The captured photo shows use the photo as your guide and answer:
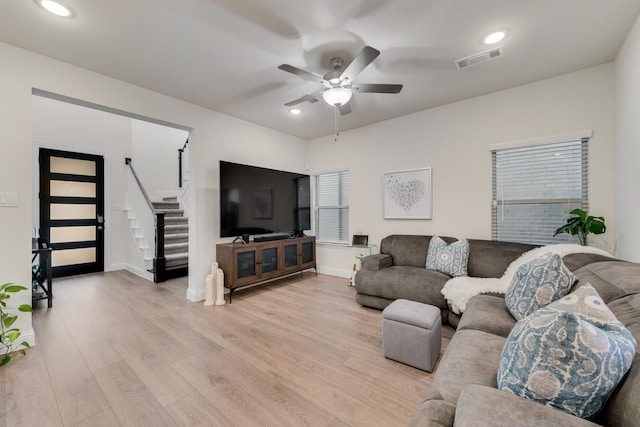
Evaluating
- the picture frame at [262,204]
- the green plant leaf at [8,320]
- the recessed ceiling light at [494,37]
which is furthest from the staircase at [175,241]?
the recessed ceiling light at [494,37]

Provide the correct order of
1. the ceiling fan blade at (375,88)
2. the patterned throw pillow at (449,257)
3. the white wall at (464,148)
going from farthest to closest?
the patterned throw pillow at (449,257) → the white wall at (464,148) → the ceiling fan blade at (375,88)

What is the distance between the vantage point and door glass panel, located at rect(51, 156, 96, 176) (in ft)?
15.7

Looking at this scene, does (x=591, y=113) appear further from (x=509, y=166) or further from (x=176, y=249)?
(x=176, y=249)

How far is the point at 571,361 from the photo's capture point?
2.58 ft

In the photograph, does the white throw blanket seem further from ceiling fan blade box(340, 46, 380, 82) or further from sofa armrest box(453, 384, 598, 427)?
ceiling fan blade box(340, 46, 380, 82)

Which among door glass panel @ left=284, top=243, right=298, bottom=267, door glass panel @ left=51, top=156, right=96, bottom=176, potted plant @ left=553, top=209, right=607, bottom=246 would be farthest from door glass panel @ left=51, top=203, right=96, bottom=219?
potted plant @ left=553, top=209, right=607, bottom=246

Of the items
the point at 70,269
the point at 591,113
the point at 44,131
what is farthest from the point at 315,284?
the point at 44,131

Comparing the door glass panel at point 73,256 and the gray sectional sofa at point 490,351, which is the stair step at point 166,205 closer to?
the door glass panel at point 73,256

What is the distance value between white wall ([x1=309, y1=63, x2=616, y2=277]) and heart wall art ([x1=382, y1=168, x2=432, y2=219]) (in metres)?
0.09

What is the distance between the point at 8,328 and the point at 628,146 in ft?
18.2

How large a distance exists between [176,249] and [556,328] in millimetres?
5522

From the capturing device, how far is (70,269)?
484 cm

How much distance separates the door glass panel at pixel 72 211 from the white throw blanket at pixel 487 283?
Result: 641 centimetres

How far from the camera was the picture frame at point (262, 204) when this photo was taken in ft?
Result: 12.8
